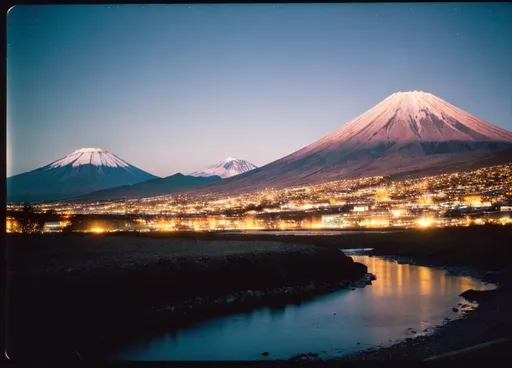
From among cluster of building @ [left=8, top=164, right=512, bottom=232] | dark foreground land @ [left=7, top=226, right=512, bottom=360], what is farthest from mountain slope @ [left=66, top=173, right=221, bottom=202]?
dark foreground land @ [left=7, top=226, right=512, bottom=360]

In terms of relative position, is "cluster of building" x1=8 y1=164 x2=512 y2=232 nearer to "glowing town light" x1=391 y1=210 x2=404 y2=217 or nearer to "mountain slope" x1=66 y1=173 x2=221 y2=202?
"glowing town light" x1=391 y1=210 x2=404 y2=217

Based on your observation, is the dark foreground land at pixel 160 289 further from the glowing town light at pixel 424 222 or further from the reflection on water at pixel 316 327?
the glowing town light at pixel 424 222

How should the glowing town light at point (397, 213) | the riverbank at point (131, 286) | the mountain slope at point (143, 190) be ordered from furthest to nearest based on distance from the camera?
the mountain slope at point (143, 190) → the glowing town light at point (397, 213) → the riverbank at point (131, 286)

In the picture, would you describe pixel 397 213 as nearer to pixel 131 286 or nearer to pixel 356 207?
pixel 356 207

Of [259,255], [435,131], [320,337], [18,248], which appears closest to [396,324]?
[320,337]

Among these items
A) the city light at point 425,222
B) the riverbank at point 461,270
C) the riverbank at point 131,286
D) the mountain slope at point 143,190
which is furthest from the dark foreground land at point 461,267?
the mountain slope at point 143,190

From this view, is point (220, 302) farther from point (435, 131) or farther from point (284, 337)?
point (435, 131)

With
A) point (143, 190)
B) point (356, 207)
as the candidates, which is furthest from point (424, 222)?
point (143, 190)
